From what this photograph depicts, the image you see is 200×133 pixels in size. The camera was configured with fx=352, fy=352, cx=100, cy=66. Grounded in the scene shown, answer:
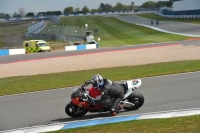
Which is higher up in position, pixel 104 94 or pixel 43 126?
pixel 104 94

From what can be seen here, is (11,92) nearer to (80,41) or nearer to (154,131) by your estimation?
(154,131)

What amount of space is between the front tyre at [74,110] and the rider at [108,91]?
0.76 metres

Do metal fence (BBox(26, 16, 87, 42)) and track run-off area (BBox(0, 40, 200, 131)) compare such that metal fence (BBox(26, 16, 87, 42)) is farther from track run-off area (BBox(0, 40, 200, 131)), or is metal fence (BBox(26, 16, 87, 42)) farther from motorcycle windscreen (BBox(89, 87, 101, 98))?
motorcycle windscreen (BBox(89, 87, 101, 98))

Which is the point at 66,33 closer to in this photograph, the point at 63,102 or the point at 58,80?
the point at 58,80

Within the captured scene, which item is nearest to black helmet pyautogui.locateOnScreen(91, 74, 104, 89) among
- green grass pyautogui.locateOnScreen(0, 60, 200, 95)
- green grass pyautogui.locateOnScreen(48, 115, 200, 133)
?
green grass pyautogui.locateOnScreen(48, 115, 200, 133)

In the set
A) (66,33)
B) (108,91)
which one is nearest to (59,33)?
(66,33)

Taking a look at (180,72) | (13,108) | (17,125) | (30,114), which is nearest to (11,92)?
(13,108)

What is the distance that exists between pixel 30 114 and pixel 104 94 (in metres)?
2.81

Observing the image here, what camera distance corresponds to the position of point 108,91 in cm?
1005

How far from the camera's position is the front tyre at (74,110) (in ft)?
34.3

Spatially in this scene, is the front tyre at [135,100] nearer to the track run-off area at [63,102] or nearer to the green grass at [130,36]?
the track run-off area at [63,102]

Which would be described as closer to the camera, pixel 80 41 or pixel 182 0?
pixel 80 41

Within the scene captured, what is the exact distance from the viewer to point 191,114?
936cm

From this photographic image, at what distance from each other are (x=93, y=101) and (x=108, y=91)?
541 mm
